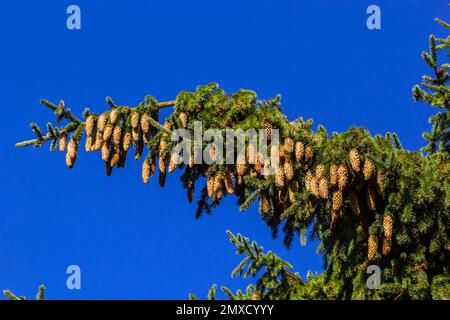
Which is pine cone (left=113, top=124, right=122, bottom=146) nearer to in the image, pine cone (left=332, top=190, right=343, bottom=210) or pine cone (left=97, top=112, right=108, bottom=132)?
pine cone (left=97, top=112, right=108, bottom=132)

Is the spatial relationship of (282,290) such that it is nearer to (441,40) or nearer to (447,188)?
(447,188)

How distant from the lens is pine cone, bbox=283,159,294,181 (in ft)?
30.6

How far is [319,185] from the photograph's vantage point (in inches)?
360

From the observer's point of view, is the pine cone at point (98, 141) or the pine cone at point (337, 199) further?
the pine cone at point (98, 141)

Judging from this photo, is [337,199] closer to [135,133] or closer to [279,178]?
[279,178]

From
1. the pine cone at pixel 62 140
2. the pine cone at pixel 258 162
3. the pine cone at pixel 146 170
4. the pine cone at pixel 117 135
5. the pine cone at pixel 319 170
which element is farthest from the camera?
the pine cone at pixel 62 140

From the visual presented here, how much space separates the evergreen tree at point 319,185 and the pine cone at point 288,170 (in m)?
0.01

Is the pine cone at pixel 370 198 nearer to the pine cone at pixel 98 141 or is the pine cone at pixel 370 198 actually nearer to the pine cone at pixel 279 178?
the pine cone at pixel 279 178

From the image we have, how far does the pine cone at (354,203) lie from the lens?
9266mm

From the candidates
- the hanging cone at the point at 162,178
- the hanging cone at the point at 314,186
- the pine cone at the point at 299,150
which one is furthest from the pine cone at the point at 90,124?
the hanging cone at the point at 314,186

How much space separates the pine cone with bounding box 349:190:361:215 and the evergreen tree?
0.01m

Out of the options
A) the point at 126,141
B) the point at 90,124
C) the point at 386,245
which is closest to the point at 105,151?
the point at 126,141

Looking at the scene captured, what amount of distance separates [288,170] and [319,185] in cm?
42
